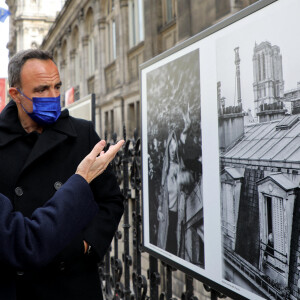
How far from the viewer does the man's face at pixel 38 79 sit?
192 centimetres

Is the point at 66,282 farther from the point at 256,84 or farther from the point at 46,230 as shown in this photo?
the point at 256,84

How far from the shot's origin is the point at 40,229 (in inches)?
53.8

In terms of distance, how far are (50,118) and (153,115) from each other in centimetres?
60

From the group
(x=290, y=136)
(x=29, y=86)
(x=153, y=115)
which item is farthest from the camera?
(x=153, y=115)

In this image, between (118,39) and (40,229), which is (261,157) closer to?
(40,229)

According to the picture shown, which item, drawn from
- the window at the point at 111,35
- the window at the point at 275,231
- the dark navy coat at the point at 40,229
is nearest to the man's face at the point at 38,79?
the dark navy coat at the point at 40,229

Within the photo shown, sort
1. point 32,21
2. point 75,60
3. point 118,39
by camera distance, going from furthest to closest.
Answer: point 32,21 < point 75,60 < point 118,39

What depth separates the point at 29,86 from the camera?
193cm

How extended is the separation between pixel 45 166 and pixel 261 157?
3.31 feet

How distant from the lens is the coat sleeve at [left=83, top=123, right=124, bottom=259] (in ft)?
6.54

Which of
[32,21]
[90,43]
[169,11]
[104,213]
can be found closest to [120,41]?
[169,11]

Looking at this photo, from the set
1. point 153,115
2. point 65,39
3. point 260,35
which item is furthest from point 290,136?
point 65,39

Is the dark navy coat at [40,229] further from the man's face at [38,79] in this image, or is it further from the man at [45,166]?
the man's face at [38,79]

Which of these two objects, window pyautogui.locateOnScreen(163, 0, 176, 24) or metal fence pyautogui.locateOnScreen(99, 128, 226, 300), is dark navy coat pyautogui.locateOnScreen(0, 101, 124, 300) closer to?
metal fence pyautogui.locateOnScreen(99, 128, 226, 300)
